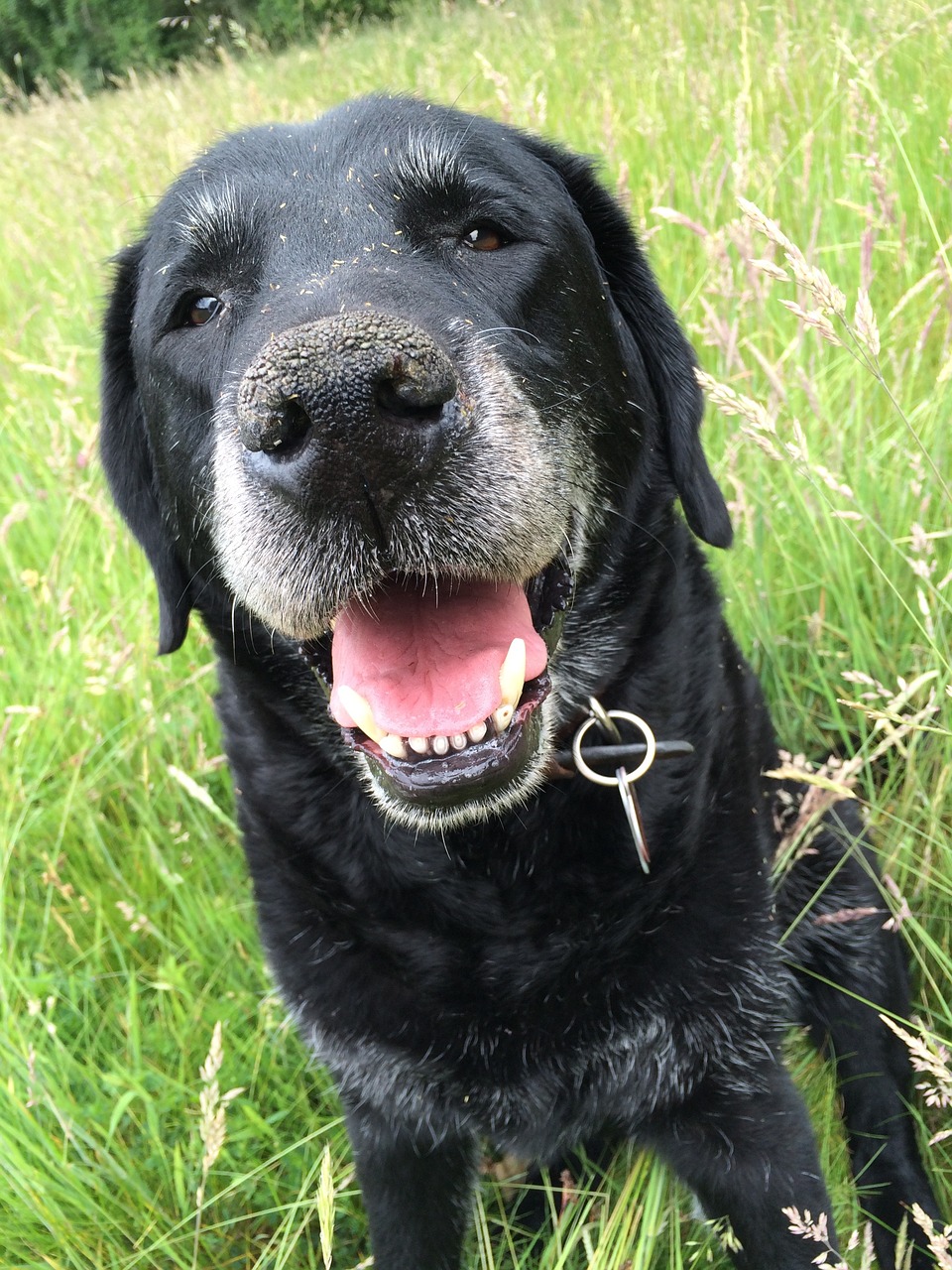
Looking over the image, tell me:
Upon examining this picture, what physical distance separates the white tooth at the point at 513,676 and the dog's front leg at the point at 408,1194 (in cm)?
91

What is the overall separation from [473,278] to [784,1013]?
4.71ft

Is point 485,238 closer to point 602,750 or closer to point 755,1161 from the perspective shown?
point 602,750

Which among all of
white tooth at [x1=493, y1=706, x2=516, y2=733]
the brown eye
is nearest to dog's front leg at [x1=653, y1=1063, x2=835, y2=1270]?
white tooth at [x1=493, y1=706, x2=516, y2=733]

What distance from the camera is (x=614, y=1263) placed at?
153 centimetres

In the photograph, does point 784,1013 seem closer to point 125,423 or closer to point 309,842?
point 309,842

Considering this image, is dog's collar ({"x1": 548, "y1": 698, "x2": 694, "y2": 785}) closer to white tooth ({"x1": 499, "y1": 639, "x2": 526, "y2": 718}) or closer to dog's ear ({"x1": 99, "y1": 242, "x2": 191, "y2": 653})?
white tooth ({"x1": 499, "y1": 639, "x2": 526, "y2": 718})

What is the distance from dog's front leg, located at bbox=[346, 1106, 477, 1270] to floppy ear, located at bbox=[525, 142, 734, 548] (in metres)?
1.24

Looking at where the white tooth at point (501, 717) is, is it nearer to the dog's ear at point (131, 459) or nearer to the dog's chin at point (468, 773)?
the dog's chin at point (468, 773)

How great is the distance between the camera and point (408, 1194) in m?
1.87

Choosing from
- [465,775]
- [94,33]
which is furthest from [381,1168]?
[94,33]

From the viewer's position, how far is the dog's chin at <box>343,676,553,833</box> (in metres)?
1.41

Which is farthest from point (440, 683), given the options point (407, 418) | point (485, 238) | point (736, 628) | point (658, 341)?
point (736, 628)

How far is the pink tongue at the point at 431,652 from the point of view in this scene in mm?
1444

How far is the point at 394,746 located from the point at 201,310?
880mm
